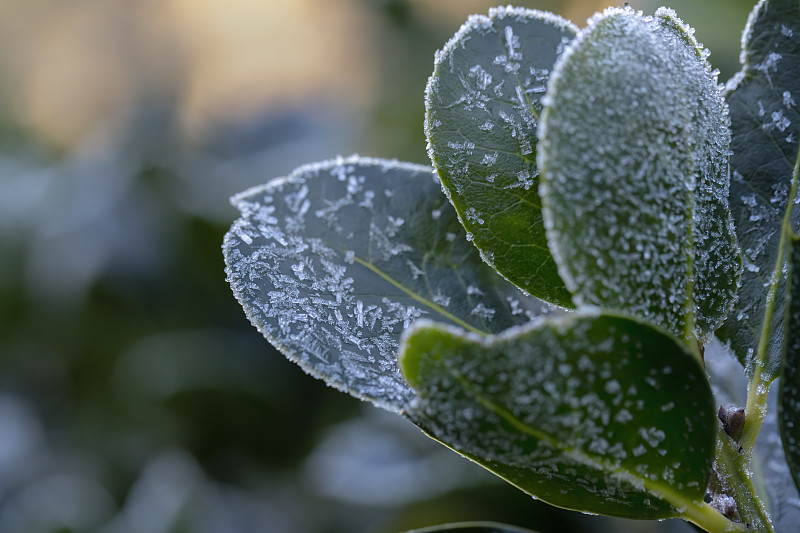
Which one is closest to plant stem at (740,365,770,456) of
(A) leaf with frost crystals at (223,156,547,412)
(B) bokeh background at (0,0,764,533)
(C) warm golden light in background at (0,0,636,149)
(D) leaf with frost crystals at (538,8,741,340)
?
(D) leaf with frost crystals at (538,8,741,340)

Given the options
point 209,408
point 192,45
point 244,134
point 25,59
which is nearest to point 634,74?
point 209,408

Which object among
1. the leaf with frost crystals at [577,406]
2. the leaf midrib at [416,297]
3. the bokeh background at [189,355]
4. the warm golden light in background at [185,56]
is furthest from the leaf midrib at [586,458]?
the warm golden light in background at [185,56]

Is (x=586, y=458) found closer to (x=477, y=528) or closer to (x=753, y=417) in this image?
(x=753, y=417)

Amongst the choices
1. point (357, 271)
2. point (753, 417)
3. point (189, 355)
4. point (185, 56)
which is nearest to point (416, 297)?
point (357, 271)

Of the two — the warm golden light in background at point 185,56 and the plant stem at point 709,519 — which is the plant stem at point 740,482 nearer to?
the plant stem at point 709,519

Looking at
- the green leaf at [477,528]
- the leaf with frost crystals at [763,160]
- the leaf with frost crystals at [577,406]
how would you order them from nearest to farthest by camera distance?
the leaf with frost crystals at [577,406], the leaf with frost crystals at [763,160], the green leaf at [477,528]

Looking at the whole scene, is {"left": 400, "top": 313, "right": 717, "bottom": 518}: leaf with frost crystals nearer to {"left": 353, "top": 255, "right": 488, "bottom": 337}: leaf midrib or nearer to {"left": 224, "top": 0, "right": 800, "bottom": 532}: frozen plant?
{"left": 224, "top": 0, "right": 800, "bottom": 532}: frozen plant

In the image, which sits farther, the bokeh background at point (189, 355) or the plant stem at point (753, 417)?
the bokeh background at point (189, 355)

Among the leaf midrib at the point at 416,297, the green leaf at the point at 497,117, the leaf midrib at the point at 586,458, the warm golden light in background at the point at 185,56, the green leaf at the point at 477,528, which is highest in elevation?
the warm golden light in background at the point at 185,56

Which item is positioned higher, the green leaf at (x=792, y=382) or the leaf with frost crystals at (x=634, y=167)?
the leaf with frost crystals at (x=634, y=167)
